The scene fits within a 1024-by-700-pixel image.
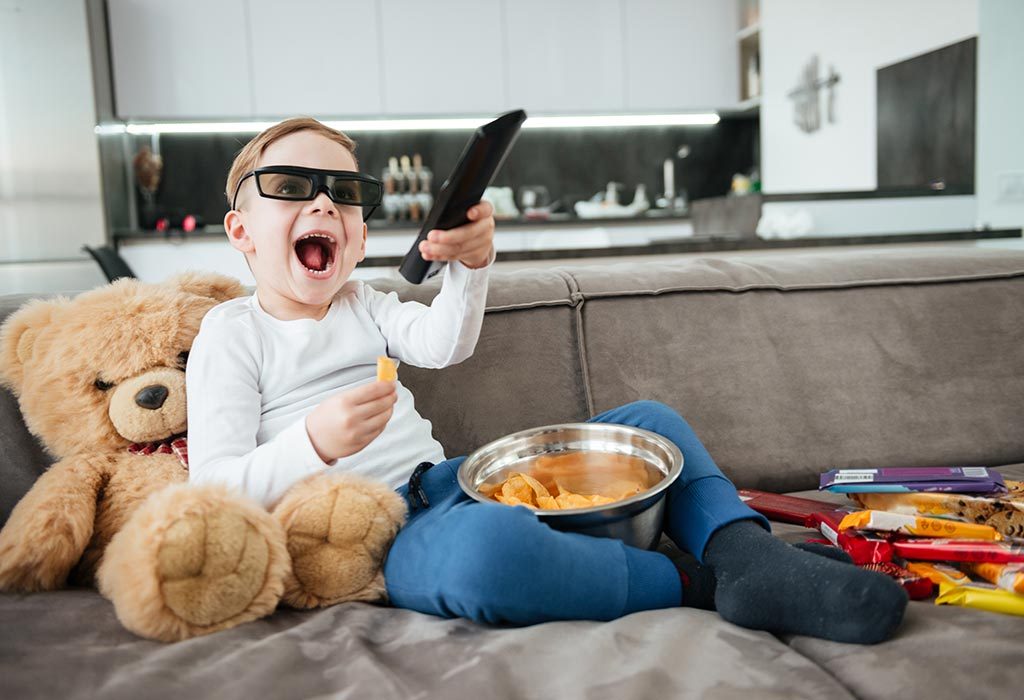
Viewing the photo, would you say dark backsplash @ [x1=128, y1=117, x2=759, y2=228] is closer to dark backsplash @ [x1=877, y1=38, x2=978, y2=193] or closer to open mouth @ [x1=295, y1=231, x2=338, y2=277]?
dark backsplash @ [x1=877, y1=38, x2=978, y2=193]

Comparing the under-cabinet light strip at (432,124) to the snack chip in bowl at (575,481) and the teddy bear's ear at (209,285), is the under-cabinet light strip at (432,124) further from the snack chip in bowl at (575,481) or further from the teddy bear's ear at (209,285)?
the snack chip in bowl at (575,481)

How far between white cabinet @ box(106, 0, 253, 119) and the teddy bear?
368 cm

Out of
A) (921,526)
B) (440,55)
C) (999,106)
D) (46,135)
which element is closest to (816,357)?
(921,526)

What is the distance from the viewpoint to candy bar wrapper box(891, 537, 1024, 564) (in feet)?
3.05

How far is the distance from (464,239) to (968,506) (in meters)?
0.79

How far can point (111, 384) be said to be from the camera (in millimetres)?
1076

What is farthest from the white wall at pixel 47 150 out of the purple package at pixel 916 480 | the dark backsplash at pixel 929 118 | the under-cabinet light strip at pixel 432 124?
the dark backsplash at pixel 929 118

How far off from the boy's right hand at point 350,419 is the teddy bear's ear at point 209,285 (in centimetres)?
37

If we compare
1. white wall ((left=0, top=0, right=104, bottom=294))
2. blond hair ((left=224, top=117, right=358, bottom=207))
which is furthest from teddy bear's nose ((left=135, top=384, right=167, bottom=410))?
white wall ((left=0, top=0, right=104, bottom=294))

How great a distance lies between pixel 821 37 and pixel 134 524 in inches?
179

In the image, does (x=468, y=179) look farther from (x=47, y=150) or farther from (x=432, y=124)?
(x=432, y=124)

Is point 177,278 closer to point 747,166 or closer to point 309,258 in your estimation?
point 309,258

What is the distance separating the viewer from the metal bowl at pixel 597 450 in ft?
2.98

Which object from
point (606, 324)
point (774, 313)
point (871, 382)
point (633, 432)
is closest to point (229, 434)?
point (633, 432)
